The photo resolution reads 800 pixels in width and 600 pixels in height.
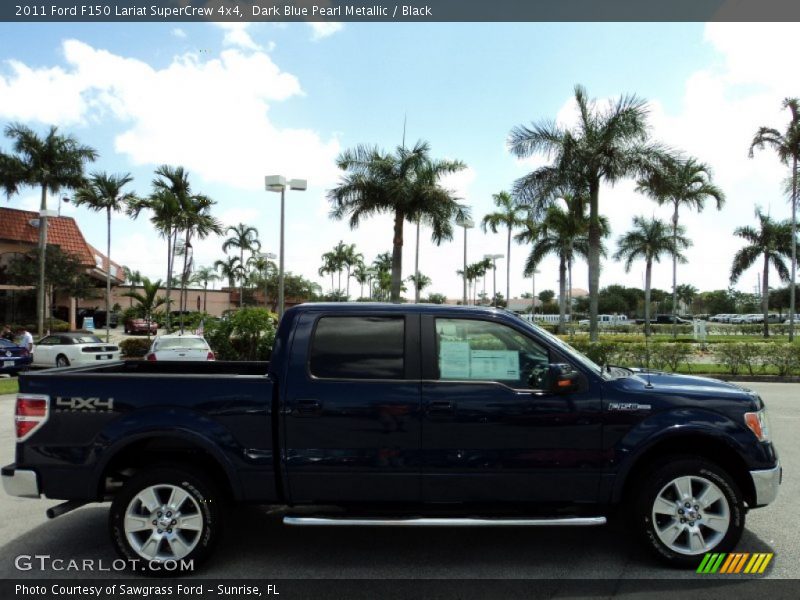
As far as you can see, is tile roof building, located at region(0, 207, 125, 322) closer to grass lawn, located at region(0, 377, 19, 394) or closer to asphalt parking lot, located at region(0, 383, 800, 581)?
grass lawn, located at region(0, 377, 19, 394)

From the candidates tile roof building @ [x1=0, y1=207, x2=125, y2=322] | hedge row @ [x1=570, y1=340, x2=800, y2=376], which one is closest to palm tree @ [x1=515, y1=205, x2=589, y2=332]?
hedge row @ [x1=570, y1=340, x2=800, y2=376]

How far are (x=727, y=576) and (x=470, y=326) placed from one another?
2.39 meters

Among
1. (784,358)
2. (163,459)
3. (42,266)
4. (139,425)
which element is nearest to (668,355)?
(784,358)

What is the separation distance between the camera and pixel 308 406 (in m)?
4.11

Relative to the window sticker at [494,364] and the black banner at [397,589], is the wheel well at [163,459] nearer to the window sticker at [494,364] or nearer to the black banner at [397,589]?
the black banner at [397,589]

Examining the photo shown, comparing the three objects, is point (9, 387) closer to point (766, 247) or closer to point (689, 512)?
point (689, 512)

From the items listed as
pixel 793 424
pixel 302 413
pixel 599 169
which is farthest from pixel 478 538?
pixel 599 169

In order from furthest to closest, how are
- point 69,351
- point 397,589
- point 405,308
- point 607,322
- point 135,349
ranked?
1. point 607,322
2. point 135,349
3. point 69,351
4. point 405,308
5. point 397,589

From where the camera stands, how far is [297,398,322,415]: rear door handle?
410cm

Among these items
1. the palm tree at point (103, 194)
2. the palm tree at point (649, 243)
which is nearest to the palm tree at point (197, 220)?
the palm tree at point (103, 194)

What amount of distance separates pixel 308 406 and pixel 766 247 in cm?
4897

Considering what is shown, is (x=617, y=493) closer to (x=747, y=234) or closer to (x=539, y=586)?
(x=539, y=586)

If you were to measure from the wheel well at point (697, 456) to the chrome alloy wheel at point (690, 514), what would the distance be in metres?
0.19

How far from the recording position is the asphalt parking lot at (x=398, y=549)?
4133 mm
